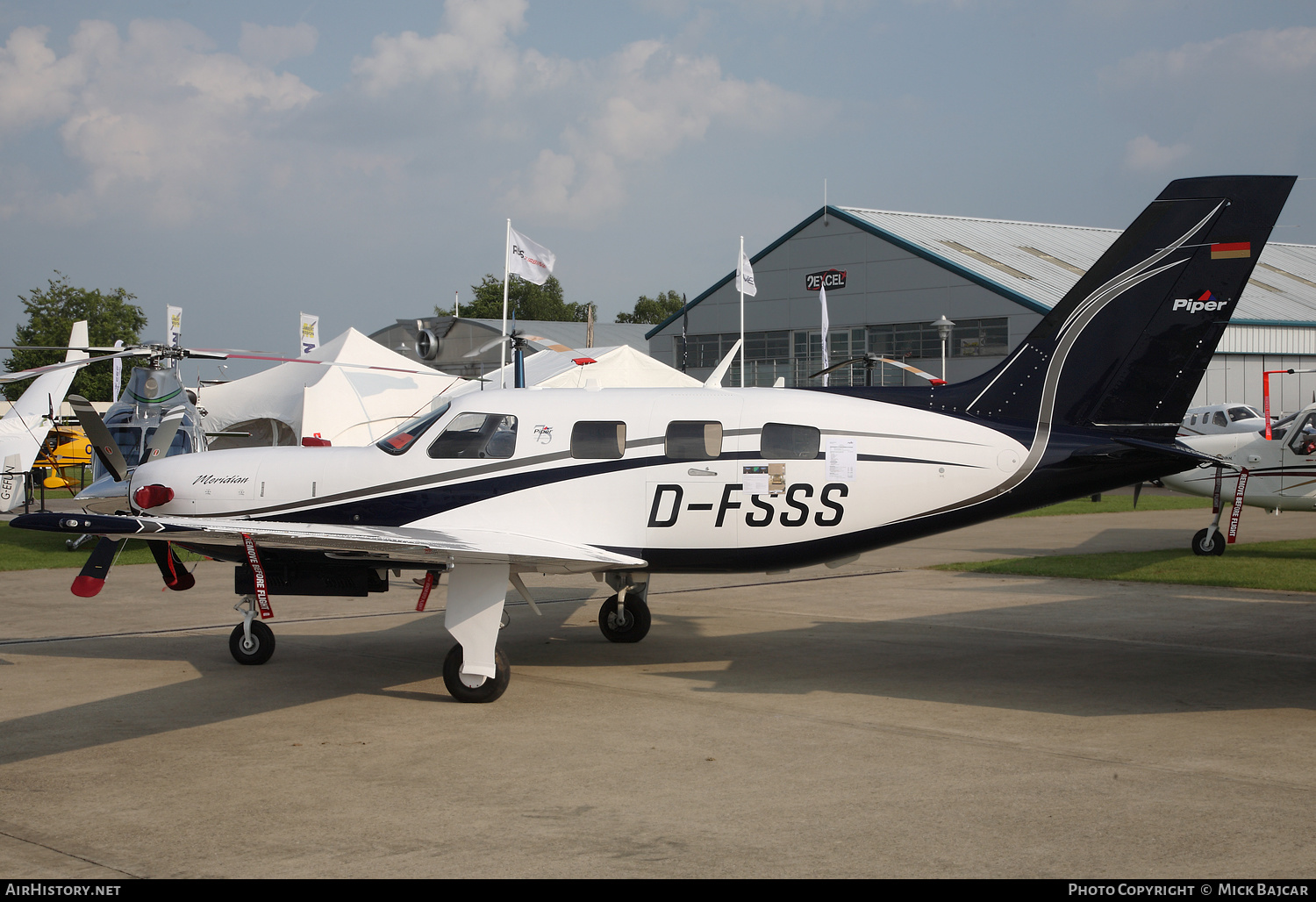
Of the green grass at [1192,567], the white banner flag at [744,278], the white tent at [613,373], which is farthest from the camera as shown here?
the white banner flag at [744,278]

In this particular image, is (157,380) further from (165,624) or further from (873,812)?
(873,812)

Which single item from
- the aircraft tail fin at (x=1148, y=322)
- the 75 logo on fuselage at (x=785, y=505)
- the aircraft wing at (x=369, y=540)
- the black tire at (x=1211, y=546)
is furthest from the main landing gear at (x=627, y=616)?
the black tire at (x=1211, y=546)

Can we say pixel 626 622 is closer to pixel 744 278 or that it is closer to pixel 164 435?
pixel 164 435

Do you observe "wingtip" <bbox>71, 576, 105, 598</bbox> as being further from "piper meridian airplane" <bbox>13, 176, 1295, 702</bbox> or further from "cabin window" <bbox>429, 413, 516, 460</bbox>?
"cabin window" <bbox>429, 413, 516, 460</bbox>

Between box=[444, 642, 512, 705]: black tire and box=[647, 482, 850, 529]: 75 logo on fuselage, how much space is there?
2102 millimetres

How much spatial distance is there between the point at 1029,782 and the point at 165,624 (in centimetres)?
1045

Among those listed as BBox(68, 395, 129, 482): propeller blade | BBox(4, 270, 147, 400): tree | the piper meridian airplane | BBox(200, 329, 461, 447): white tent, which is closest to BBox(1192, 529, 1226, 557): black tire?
the piper meridian airplane

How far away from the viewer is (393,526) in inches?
394

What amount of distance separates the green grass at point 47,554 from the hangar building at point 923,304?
72.8 feet

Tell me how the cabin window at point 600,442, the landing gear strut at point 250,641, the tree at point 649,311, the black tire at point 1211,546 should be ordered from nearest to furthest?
the cabin window at point 600,442, the landing gear strut at point 250,641, the black tire at point 1211,546, the tree at point 649,311

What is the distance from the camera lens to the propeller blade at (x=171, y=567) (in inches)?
395

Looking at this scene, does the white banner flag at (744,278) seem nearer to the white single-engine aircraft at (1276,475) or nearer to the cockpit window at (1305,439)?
the white single-engine aircraft at (1276,475)
